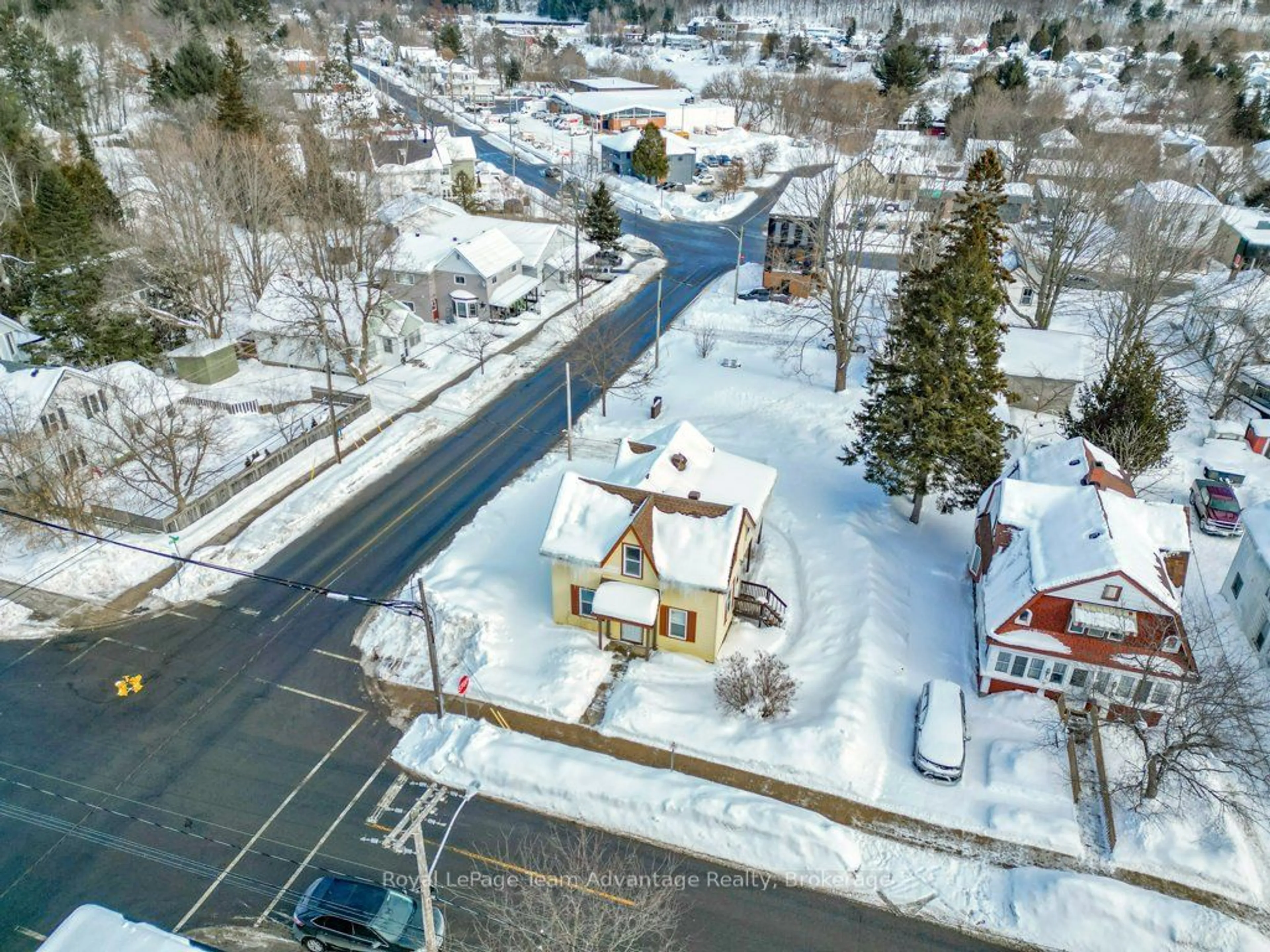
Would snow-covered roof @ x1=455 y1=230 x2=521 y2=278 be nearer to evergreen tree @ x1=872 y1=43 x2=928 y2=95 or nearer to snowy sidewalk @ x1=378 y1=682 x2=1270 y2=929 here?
snowy sidewalk @ x1=378 y1=682 x2=1270 y2=929

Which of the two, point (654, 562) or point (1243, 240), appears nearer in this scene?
point (654, 562)

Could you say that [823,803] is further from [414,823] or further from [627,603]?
[414,823]

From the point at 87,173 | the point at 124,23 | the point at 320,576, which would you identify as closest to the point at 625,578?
the point at 320,576

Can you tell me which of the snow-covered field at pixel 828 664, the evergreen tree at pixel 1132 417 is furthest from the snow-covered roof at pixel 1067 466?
the snow-covered field at pixel 828 664

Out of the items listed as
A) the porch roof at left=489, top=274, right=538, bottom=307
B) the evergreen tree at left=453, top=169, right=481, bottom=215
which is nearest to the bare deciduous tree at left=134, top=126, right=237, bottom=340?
the porch roof at left=489, top=274, right=538, bottom=307

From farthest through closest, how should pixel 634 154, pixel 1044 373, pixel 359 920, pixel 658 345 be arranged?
pixel 634 154
pixel 658 345
pixel 1044 373
pixel 359 920

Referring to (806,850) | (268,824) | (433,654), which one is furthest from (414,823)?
(806,850)
